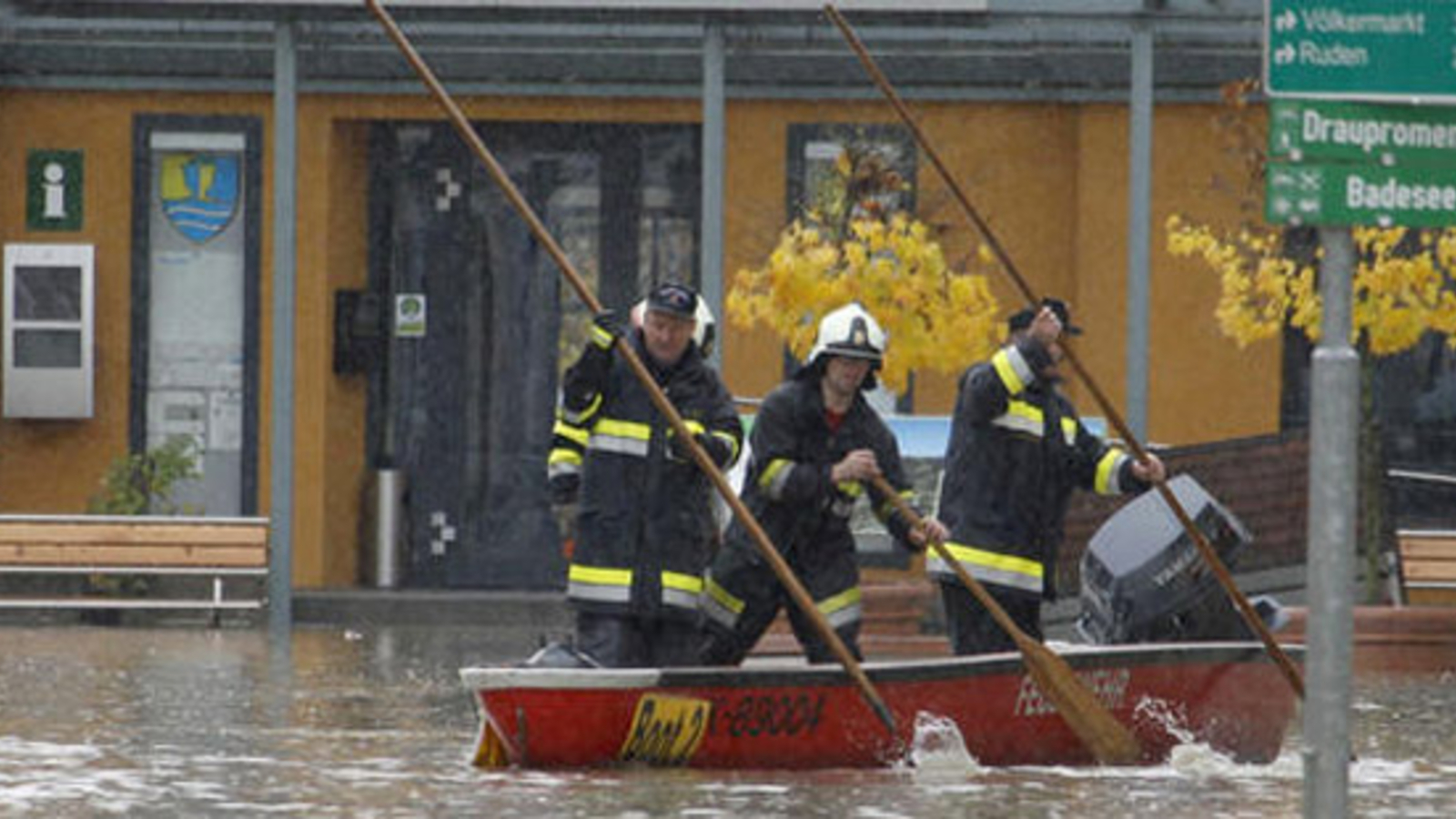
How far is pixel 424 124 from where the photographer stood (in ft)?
88.5

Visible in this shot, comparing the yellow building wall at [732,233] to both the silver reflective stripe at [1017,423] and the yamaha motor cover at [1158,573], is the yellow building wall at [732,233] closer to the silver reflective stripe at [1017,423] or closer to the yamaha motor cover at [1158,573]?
the yamaha motor cover at [1158,573]

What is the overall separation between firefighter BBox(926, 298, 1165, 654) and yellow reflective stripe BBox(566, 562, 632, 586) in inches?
50.7

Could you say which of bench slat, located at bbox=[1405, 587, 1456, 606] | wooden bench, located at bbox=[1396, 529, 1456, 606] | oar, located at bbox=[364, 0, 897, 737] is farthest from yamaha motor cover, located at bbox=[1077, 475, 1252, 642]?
bench slat, located at bbox=[1405, 587, 1456, 606]

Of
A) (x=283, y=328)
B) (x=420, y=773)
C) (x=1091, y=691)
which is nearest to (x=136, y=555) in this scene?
(x=283, y=328)

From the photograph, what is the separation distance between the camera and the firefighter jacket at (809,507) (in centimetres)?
1523

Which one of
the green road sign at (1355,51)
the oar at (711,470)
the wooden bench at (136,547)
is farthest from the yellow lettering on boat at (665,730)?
the wooden bench at (136,547)

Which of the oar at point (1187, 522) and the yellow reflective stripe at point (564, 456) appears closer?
the yellow reflective stripe at point (564, 456)

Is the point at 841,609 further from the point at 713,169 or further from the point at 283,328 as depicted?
the point at 283,328

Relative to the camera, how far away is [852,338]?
1504cm

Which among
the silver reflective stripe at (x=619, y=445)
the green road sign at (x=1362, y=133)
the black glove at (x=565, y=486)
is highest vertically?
the green road sign at (x=1362, y=133)

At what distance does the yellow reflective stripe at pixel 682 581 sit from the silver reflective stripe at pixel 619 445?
463 mm

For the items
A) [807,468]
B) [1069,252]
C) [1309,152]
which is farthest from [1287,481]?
[1309,152]

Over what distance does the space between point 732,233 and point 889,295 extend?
3.06 m

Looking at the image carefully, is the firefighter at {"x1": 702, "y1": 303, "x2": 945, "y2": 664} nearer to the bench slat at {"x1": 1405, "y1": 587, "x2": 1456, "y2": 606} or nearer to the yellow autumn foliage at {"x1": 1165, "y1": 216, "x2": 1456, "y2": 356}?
the yellow autumn foliage at {"x1": 1165, "y1": 216, "x2": 1456, "y2": 356}
